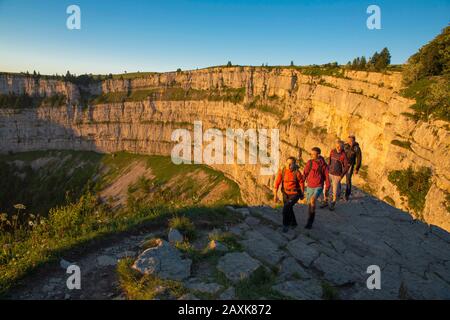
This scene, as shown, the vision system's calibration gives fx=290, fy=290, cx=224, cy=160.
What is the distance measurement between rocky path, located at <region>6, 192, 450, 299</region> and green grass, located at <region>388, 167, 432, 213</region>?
914cm

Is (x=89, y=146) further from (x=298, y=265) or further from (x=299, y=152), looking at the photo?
(x=298, y=265)

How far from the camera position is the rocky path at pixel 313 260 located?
6.50 m

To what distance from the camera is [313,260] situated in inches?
328

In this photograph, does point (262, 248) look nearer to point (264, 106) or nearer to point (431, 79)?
point (431, 79)

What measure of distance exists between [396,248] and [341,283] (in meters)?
4.42

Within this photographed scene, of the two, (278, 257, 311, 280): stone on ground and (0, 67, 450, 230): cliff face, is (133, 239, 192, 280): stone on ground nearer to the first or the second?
(278, 257, 311, 280): stone on ground

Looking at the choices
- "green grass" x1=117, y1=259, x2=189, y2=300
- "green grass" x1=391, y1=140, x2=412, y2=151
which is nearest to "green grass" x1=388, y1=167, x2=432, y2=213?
"green grass" x1=391, y1=140, x2=412, y2=151

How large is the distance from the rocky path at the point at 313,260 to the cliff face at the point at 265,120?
940cm

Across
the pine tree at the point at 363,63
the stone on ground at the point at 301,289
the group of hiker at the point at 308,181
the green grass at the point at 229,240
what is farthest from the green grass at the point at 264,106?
the stone on ground at the point at 301,289

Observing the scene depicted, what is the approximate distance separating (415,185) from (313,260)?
17681 mm

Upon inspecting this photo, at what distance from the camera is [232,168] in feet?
217

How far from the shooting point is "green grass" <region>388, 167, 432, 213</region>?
20.7 m

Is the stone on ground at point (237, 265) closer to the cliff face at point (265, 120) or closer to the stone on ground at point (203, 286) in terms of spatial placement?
the stone on ground at point (203, 286)
